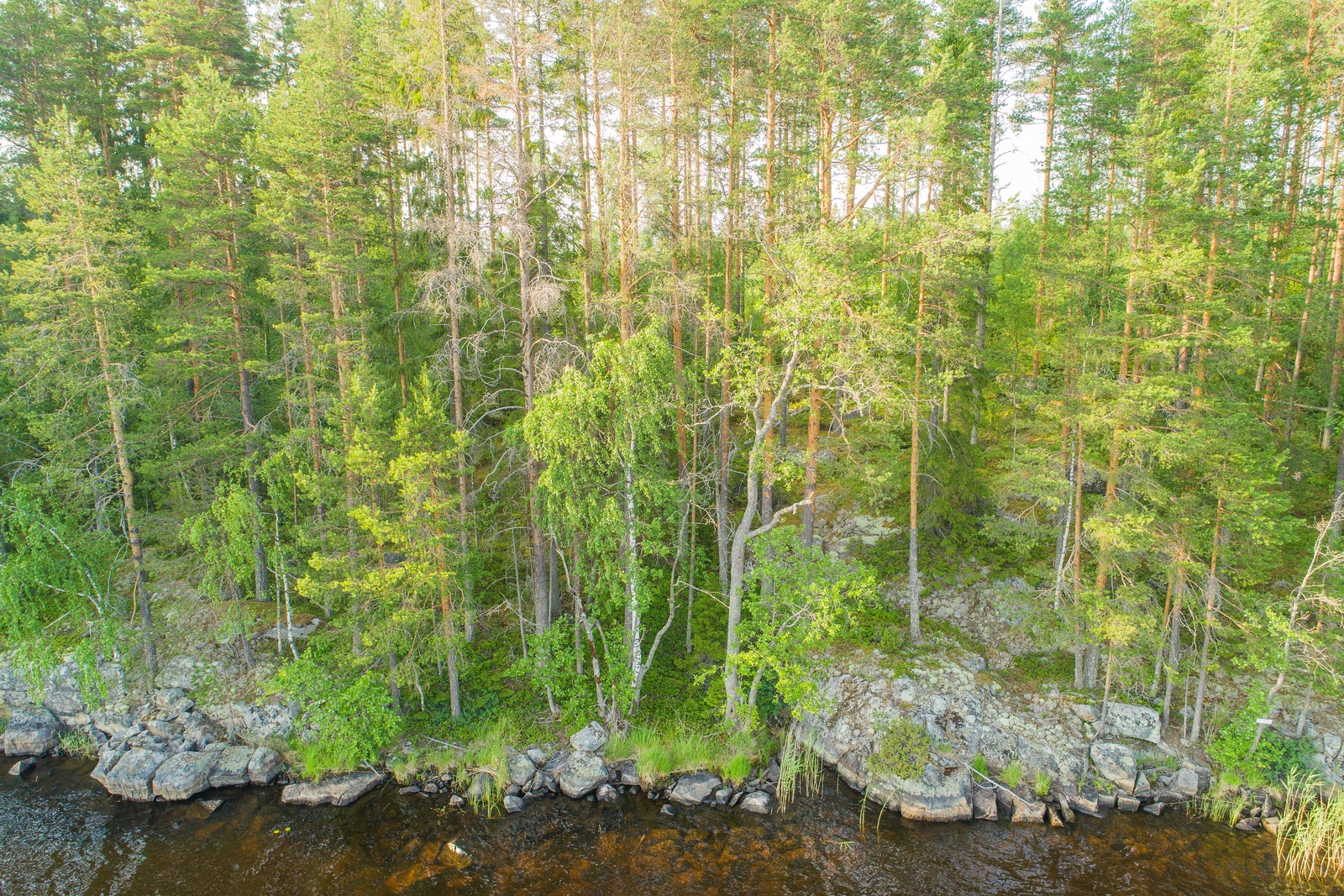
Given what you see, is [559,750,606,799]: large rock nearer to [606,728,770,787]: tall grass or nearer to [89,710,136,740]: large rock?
[606,728,770,787]: tall grass

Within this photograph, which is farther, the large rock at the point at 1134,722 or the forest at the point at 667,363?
the large rock at the point at 1134,722

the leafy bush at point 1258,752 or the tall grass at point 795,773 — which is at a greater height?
the leafy bush at point 1258,752

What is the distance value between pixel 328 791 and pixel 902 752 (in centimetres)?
1309

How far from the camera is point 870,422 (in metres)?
14.6

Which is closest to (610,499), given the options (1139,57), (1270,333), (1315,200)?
(1270,333)

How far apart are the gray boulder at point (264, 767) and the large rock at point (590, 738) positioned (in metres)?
7.14

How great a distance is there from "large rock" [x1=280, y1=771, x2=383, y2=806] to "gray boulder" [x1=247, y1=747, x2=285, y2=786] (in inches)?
26.9

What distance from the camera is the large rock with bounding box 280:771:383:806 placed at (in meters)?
14.4

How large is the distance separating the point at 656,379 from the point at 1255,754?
15.4m

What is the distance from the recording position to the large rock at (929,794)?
43.9 feet

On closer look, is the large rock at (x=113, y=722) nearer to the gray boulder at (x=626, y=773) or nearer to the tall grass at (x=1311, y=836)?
the gray boulder at (x=626, y=773)

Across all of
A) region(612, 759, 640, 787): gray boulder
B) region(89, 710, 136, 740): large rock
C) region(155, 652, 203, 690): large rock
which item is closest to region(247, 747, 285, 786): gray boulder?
region(155, 652, 203, 690): large rock

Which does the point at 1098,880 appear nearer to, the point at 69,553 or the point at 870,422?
the point at 870,422

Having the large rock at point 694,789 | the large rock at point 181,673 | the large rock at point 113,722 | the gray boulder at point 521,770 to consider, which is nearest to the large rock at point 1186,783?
the large rock at point 694,789
